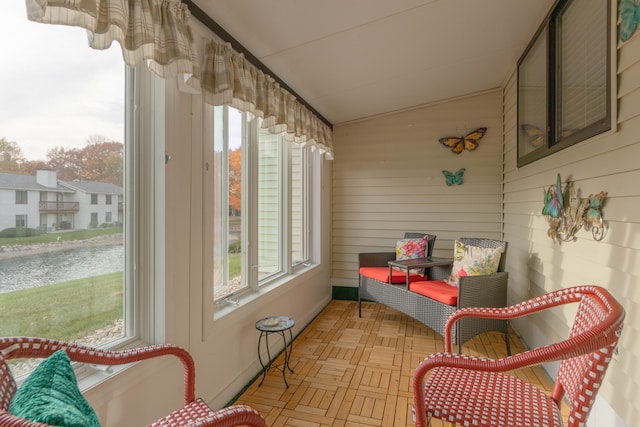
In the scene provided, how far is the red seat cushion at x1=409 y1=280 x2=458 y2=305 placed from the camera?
2686 mm

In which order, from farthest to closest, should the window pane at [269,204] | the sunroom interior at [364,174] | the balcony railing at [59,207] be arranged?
the window pane at [269,204] → the sunroom interior at [364,174] → the balcony railing at [59,207]

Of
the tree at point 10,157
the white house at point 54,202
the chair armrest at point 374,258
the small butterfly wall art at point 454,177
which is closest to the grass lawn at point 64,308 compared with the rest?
the white house at point 54,202

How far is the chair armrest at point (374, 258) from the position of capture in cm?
389

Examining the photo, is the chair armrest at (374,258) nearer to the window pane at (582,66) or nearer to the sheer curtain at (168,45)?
the sheer curtain at (168,45)

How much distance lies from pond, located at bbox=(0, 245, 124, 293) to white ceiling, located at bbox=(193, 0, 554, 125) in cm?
133

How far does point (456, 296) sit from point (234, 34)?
8.05 feet

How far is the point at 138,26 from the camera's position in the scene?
1.26 meters

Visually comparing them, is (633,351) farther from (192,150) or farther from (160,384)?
(192,150)

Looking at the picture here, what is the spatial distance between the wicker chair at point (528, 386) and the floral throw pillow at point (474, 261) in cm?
140

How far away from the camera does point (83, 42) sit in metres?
1.33

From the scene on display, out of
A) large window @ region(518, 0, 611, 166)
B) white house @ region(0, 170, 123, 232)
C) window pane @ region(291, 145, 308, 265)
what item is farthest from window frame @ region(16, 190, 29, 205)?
window pane @ region(291, 145, 308, 265)

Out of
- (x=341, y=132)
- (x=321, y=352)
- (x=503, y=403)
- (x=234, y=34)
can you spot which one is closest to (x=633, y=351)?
(x=503, y=403)

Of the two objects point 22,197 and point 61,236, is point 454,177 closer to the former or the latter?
point 61,236

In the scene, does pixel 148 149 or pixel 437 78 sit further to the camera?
pixel 437 78
